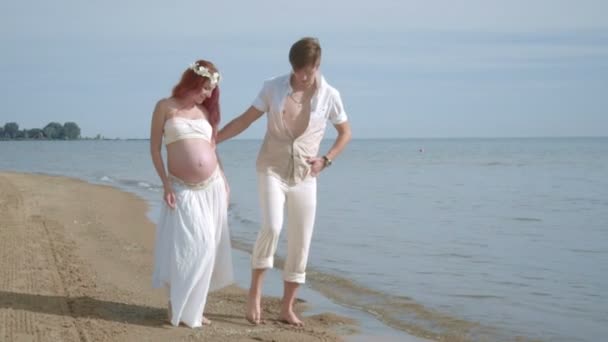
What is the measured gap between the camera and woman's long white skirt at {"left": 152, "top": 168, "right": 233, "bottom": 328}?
4.99 m

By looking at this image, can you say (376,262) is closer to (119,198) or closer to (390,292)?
(390,292)

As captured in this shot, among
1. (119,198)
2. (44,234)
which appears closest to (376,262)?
(44,234)

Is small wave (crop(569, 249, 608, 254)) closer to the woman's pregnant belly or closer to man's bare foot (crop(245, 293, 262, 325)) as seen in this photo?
man's bare foot (crop(245, 293, 262, 325))

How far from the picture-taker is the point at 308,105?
509 cm

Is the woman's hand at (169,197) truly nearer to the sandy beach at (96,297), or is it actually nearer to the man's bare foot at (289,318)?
the sandy beach at (96,297)

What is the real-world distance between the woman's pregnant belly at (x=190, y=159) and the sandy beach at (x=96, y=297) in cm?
105

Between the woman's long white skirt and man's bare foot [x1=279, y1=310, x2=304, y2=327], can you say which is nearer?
the woman's long white skirt

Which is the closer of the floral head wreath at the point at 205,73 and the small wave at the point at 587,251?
the floral head wreath at the point at 205,73

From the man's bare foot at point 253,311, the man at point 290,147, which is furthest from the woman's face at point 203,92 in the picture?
the man's bare foot at point 253,311

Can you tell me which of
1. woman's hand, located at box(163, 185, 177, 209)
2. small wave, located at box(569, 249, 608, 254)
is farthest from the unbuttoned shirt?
small wave, located at box(569, 249, 608, 254)

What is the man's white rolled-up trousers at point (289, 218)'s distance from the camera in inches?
199

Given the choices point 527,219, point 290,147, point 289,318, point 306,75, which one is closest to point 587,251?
point 527,219

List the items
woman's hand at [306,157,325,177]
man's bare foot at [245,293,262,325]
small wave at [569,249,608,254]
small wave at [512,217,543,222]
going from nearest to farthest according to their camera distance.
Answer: woman's hand at [306,157,325,177] < man's bare foot at [245,293,262,325] < small wave at [569,249,608,254] < small wave at [512,217,543,222]

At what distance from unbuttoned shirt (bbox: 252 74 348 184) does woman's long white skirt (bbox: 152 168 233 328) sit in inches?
16.9
